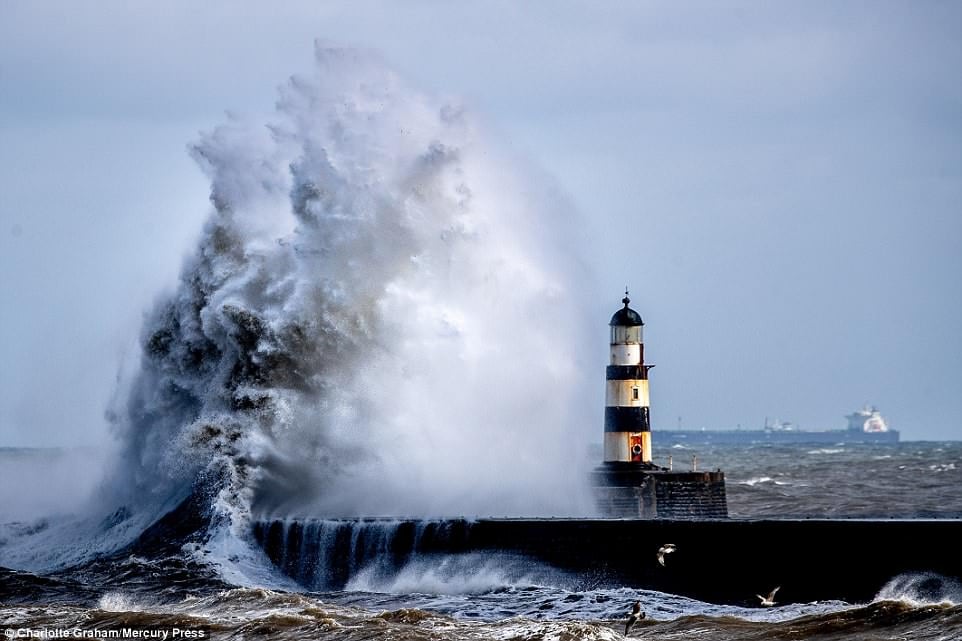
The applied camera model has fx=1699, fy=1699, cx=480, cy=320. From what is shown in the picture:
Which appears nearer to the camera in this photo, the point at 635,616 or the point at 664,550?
the point at 635,616

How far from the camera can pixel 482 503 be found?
73.4 feet

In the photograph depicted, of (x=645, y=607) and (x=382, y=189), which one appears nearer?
(x=645, y=607)

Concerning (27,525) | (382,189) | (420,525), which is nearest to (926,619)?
(420,525)

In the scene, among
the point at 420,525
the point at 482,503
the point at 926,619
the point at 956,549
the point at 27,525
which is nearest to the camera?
the point at 926,619

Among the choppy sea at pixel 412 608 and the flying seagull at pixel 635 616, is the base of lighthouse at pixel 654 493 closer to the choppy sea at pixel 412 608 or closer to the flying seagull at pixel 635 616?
the choppy sea at pixel 412 608

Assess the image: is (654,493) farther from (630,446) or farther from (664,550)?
(664,550)

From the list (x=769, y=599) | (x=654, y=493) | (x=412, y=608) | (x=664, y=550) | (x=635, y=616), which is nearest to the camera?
(x=635, y=616)

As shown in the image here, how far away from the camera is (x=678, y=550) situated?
18.1 metres

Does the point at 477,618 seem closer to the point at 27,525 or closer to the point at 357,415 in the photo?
the point at 357,415

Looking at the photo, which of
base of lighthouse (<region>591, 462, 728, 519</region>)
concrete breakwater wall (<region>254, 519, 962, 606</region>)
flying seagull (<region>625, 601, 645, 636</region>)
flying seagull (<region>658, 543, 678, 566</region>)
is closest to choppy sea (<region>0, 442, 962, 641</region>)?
flying seagull (<region>625, 601, 645, 636</region>)

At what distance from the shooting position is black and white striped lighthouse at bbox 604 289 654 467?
22.7 m

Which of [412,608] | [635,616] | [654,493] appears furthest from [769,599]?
[654,493]

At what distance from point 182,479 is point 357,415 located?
8.58 ft

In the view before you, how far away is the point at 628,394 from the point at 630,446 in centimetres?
70
